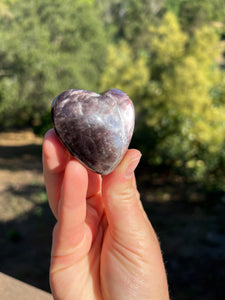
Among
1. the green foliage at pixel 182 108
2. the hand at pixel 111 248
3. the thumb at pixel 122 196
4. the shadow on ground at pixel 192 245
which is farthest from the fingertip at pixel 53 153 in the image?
the green foliage at pixel 182 108

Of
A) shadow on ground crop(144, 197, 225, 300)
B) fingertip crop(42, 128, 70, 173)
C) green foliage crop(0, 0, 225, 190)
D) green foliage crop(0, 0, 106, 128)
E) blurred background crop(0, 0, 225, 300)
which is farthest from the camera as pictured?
green foliage crop(0, 0, 106, 128)

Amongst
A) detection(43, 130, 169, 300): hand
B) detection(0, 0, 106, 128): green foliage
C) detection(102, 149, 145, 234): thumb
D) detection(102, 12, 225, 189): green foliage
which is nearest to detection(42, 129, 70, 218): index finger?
detection(43, 130, 169, 300): hand

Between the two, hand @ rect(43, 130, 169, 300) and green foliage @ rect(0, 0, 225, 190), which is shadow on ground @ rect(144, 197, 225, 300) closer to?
green foliage @ rect(0, 0, 225, 190)

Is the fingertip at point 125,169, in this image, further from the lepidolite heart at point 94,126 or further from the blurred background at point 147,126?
the blurred background at point 147,126

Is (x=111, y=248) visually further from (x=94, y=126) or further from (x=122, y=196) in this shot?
(x=94, y=126)

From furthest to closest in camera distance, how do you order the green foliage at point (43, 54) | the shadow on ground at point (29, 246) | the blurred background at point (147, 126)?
the green foliage at point (43, 54) → the blurred background at point (147, 126) → the shadow on ground at point (29, 246)

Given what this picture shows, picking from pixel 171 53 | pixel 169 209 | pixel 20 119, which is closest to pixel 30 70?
pixel 20 119

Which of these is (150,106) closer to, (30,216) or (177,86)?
(177,86)
